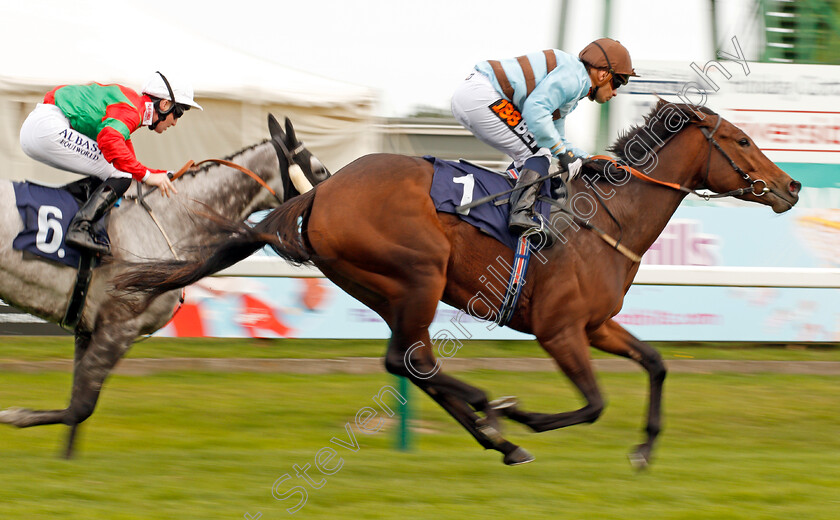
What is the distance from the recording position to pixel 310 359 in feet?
24.3

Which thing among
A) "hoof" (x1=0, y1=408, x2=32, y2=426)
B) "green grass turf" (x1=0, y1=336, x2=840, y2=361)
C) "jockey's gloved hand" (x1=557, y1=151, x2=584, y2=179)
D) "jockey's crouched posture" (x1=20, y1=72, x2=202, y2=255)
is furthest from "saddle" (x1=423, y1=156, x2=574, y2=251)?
"green grass turf" (x1=0, y1=336, x2=840, y2=361)

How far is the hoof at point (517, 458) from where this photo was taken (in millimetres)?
4480

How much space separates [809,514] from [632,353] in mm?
1211

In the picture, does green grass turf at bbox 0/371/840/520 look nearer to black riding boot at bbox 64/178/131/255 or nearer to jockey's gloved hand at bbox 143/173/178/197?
black riding boot at bbox 64/178/131/255

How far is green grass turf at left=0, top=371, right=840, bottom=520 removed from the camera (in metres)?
3.85

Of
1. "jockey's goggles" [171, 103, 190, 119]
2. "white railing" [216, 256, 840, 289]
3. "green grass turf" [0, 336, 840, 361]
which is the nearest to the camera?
"jockey's goggles" [171, 103, 190, 119]

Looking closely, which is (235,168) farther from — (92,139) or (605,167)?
(605,167)

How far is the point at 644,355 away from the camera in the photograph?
4.82m

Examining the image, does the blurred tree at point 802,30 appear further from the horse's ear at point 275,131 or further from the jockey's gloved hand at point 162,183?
the jockey's gloved hand at point 162,183

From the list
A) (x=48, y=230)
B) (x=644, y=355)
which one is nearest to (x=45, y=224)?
(x=48, y=230)

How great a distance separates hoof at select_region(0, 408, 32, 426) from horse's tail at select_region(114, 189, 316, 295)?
0.71 metres

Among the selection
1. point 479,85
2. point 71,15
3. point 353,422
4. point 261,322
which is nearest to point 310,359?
point 261,322

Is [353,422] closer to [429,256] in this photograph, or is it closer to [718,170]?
[429,256]

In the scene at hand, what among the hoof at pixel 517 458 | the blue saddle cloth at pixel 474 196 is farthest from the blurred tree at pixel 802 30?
the hoof at pixel 517 458
